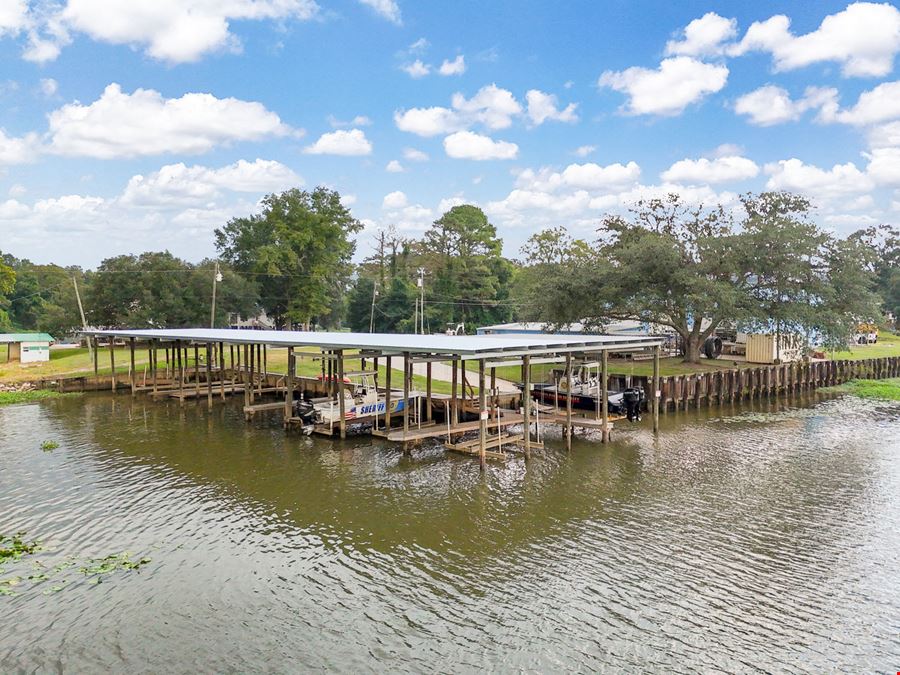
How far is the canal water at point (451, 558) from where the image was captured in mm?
8664

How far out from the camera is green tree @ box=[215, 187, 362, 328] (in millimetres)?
57750

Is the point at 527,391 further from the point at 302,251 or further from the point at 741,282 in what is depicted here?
the point at 302,251

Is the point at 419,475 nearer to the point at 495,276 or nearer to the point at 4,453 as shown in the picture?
the point at 4,453

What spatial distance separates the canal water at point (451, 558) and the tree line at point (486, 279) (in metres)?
14.0

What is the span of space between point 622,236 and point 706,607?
3155 cm

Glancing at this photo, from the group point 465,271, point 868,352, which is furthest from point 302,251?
point 868,352

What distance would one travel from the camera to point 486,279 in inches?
2539

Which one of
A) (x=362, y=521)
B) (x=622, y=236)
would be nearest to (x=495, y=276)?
(x=622, y=236)

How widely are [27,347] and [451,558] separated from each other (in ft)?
127

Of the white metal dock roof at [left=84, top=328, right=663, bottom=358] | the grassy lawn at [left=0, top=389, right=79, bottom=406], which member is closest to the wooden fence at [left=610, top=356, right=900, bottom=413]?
the white metal dock roof at [left=84, top=328, right=663, bottom=358]

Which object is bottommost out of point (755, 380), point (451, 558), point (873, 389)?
point (451, 558)

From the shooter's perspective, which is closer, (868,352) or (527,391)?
(527,391)

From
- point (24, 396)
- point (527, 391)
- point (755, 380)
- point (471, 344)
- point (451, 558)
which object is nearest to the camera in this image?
point (451, 558)

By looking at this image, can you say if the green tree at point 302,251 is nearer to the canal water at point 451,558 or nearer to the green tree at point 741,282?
the green tree at point 741,282
